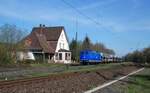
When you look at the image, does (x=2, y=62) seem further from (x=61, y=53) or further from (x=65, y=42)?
(x=65, y=42)

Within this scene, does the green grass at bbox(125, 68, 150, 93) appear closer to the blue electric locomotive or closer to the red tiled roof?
the blue electric locomotive

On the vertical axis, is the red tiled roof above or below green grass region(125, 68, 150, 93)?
above

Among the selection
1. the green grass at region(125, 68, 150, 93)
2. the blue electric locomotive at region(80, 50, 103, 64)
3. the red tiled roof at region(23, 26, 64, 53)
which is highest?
the red tiled roof at region(23, 26, 64, 53)

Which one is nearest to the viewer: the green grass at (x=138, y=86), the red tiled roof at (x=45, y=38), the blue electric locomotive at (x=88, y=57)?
the green grass at (x=138, y=86)

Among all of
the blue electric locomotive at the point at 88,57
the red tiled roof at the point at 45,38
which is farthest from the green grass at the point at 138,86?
the red tiled roof at the point at 45,38

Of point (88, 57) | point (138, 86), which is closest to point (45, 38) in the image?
point (88, 57)

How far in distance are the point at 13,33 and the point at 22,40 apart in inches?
78.9

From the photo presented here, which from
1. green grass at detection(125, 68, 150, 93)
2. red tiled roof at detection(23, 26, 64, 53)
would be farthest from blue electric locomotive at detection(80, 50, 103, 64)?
green grass at detection(125, 68, 150, 93)

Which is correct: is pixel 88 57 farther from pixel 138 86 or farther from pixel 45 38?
pixel 138 86

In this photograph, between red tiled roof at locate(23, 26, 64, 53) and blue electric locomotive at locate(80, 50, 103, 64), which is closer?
blue electric locomotive at locate(80, 50, 103, 64)

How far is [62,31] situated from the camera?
257 ft

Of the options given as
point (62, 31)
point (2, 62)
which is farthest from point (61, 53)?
point (2, 62)

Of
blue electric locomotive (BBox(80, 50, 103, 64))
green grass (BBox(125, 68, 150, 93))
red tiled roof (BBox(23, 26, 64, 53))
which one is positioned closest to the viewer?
green grass (BBox(125, 68, 150, 93))

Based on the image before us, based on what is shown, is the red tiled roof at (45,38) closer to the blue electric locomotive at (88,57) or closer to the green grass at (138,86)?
the blue electric locomotive at (88,57)
